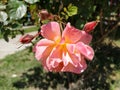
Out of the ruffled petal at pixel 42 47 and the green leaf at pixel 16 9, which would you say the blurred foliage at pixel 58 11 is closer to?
the green leaf at pixel 16 9

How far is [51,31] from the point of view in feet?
3.35

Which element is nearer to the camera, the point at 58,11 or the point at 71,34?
the point at 71,34

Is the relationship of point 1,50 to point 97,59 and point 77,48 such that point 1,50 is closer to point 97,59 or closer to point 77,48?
point 97,59

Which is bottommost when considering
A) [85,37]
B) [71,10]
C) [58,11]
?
[58,11]

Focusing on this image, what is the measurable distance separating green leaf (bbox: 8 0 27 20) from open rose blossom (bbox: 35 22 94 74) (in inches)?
9.5

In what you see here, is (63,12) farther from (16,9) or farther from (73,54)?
(73,54)

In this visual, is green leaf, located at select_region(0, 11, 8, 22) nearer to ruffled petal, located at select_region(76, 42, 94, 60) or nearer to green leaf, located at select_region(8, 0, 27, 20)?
green leaf, located at select_region(8, 0, 27, 20)

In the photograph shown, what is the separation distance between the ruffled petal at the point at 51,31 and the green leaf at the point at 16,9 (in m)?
0.24

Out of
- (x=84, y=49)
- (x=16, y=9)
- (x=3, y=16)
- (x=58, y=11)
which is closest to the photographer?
(x=84, y=49)

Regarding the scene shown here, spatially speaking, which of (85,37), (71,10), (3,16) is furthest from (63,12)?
(85,37)

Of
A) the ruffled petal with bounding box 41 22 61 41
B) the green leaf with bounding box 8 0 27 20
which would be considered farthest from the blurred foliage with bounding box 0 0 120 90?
the ruffled petal with bounding box 41 22 61 41

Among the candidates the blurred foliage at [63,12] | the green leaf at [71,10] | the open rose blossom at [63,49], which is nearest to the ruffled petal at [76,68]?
the open rose blossom at [63,49]

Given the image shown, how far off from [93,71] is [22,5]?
390 centimetres

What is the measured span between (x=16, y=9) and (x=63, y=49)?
31 centimetres
